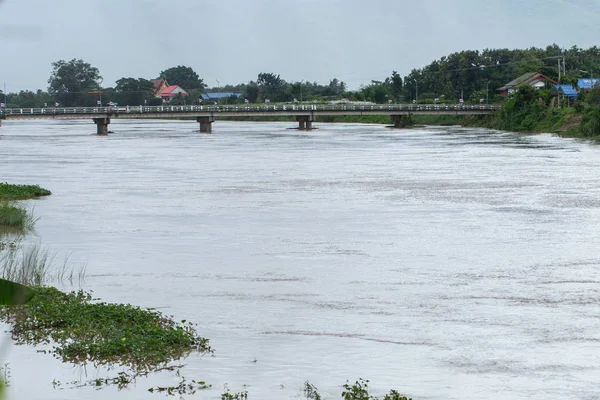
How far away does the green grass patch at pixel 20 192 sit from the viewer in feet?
107

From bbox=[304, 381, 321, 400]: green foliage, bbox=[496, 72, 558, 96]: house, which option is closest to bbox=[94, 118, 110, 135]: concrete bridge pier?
bbox=[496, 72, 558, 96]: house

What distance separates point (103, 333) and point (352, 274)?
7.47 meters

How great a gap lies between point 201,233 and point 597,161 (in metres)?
32.6

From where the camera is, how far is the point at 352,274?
63.7 feet

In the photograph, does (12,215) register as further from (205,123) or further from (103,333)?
(205,123)

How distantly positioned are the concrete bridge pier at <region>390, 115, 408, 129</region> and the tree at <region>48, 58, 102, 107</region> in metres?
81.0

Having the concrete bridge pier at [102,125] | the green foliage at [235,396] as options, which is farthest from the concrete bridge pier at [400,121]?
the green foliage at [235,396]

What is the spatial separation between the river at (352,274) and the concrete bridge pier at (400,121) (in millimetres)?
77003

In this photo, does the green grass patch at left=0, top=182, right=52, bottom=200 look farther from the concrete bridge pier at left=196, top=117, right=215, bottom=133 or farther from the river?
the concrete bridge pier at left=196, top=117, right=215, bottom=133

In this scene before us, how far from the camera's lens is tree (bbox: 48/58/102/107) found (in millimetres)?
180250

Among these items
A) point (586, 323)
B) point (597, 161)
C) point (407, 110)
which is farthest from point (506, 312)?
point (407, 110)

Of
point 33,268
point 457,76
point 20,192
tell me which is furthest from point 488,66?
point 33,268

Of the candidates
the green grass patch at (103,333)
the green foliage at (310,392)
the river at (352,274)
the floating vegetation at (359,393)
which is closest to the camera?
the floating vegetation at (359,393)

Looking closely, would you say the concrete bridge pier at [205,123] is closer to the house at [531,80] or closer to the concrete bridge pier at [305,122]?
the concrete bridge pier at [305,122]
